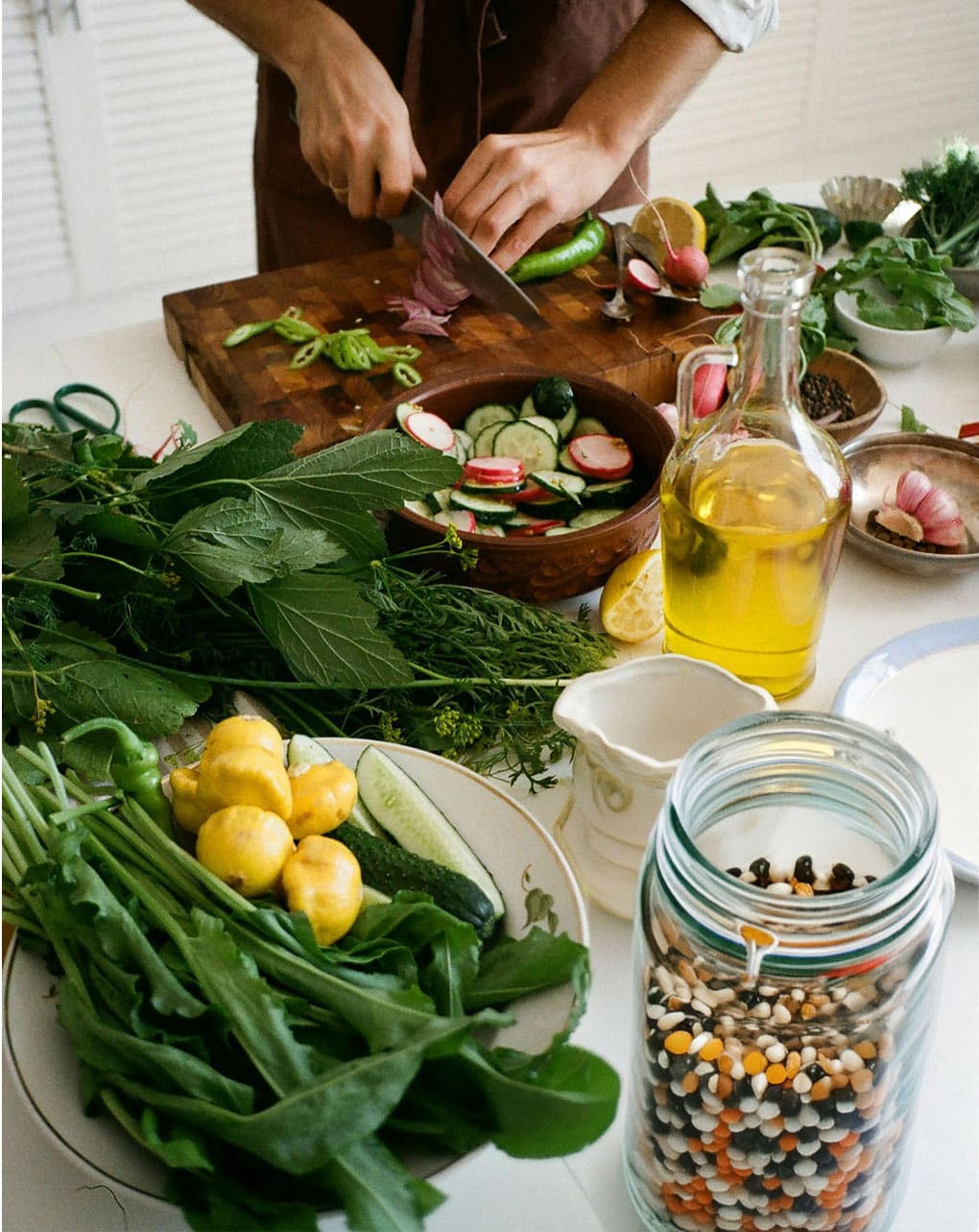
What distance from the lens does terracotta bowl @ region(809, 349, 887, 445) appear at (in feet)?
4.05

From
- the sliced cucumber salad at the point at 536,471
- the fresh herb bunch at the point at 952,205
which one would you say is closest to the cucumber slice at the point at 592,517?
the sliced cucumber salad at the point at 536,471

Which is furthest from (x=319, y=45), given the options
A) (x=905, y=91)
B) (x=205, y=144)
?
(x=905, y=91)

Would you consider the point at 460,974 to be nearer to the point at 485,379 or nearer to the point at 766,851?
the point at 766,851

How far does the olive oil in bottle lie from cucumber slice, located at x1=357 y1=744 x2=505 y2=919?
27cm

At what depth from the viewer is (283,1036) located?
0.58 metres

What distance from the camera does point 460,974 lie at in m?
0.65

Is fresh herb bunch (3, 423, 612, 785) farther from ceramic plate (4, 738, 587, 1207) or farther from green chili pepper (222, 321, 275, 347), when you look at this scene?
green chili pepper (222, 321, 275, 347)

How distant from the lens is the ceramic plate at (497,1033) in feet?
2.04

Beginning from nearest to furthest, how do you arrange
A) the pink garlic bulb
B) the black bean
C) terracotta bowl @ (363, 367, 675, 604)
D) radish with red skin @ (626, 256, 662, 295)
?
the black bean, terracotta bowl @ (363, 367, 675, 604), the pink garlic bulb, radish with red skin @ (626, 256, 662, 295)

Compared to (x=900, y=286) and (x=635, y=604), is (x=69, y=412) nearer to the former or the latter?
(x=635, y=604)

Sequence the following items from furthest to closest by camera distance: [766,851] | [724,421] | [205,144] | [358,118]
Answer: [205,144]
[358,118]
[724,421]
[766,851]

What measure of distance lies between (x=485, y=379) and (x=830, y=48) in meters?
3.17

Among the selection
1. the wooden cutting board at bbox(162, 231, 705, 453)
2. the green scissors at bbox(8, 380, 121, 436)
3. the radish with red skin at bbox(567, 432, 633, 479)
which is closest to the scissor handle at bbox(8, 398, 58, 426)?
the green scissors at bbox(8, 380, 121, 436)

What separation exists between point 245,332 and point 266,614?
0.61 meters
